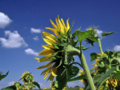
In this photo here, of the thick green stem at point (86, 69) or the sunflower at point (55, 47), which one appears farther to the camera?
the sunflower at point (55, 47)

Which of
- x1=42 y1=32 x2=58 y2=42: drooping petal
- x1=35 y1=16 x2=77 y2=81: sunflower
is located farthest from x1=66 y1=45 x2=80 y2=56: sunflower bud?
x1=42 y1=32 x2=58 y2=42: drooping petal

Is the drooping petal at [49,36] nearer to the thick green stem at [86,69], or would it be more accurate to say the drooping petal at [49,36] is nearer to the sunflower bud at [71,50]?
the sunflower bud at [71,50]

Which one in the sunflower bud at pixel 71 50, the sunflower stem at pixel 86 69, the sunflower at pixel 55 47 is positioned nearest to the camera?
the sunflower stem at pixel 86 69

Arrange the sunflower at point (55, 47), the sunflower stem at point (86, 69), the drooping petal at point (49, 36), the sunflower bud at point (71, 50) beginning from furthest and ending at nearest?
the drooping petal at point (49, 36)
the sunflower at point (55, 47)
the sunflower bud at point (71, 50)
the sunflower stem at point (86, 69)

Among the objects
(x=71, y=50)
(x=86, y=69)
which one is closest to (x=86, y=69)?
(x=86, y=69)

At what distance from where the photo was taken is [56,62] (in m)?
1.62

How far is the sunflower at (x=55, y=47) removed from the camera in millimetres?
1575

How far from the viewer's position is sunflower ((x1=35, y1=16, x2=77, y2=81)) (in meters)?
1.58

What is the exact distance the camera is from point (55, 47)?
1572 millimetres

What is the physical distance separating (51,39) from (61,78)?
0.54 metres

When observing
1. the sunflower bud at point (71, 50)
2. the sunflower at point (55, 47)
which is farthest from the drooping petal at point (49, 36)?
the sunflower bud at point (71, 50)

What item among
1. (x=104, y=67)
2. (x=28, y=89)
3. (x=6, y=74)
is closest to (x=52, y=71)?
(x=6, y=74)

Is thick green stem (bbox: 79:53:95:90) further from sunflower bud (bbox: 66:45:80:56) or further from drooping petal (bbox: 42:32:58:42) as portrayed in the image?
drooping petal (bbox: 42:32:58:42)

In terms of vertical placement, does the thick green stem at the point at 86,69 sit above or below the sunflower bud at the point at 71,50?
below
